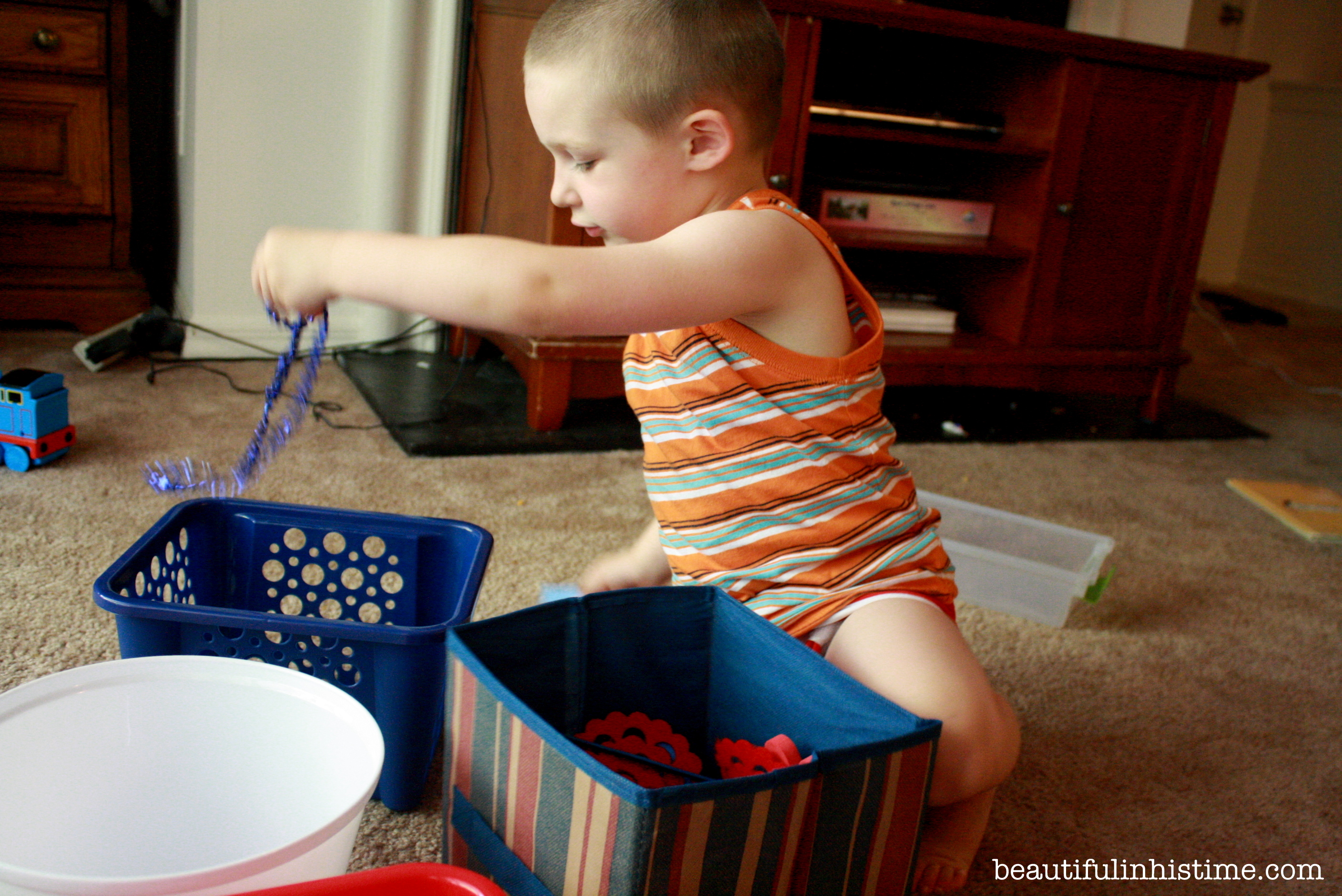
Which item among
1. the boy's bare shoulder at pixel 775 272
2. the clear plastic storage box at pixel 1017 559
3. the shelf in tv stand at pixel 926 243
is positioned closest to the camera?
the boy's bare shoulder at pixel 775 272

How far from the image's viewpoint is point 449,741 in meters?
0.59

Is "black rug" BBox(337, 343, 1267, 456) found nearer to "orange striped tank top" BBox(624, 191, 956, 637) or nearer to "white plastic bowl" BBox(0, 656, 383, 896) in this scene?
"orange striped tank top" BBox(624, 191, 956, 637)

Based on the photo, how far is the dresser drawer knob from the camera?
5.37ft

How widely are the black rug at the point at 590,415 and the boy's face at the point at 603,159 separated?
0.77 metres

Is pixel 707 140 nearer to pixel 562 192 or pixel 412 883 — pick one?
pixel 562 192

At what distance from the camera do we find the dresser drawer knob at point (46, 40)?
1636 mm

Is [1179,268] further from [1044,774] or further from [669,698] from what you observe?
[669,698]

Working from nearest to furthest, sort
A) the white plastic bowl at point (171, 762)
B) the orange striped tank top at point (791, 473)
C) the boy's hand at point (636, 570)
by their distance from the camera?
1. the white plastic bowl at point (171, 762)
2. the orange striped tank top at point (791, 473)
3. the boy's hand at point (636, 570)

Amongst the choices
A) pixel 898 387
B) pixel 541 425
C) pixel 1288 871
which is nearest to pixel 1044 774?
pixel 1288 871

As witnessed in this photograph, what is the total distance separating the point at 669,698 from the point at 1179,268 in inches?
67.3

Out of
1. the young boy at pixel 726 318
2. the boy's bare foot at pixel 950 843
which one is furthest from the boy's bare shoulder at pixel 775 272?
the boy's bare foot at pixel 950 843

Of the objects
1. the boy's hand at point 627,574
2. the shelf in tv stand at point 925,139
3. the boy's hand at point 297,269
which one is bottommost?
the boy's hand at point 627,574

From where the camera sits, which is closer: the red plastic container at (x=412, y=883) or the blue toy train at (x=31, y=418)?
the red plastic container at (x=412, y=883)

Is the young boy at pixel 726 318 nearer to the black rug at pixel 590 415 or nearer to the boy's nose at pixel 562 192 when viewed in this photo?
the boy's nose at pixel 562 192
